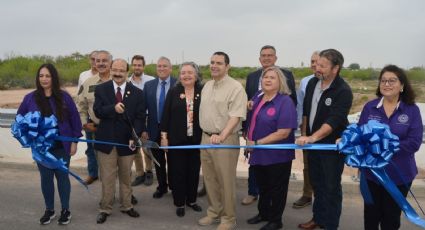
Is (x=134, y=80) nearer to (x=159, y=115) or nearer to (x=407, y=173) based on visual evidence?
(x=159, y=115)

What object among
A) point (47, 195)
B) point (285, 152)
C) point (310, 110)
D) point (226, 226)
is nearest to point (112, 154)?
point (47, 195)

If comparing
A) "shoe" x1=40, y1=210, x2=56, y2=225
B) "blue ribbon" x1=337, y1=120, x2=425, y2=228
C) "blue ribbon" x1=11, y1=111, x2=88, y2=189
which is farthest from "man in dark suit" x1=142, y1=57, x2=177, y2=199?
"blue ribbon" x1=337, y1=120, x2=425, y2=228

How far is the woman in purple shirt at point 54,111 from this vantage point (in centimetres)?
453

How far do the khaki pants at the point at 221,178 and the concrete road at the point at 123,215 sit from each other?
246mm

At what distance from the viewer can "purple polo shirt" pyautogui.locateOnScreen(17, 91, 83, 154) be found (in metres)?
4.56

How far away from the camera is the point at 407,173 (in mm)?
3584

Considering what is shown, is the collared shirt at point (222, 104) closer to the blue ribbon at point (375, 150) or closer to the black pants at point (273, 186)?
the black pants at point (273, 186)

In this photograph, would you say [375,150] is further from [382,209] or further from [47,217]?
[47,217]

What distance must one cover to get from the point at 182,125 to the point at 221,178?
0.80 m

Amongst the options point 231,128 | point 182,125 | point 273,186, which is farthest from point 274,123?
point 182,125

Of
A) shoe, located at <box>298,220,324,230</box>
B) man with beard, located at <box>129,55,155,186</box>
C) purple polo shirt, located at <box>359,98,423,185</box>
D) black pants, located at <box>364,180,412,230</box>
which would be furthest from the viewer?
man with beard, located at <box>129,55,155,186</box>

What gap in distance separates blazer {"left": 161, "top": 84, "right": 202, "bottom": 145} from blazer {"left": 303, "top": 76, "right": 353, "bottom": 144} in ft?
4.50

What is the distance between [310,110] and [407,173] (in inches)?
47.8

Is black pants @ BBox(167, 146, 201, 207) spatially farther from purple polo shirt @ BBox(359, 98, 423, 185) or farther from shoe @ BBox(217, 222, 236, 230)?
purple polo shirt @ BBox(359, 98, 423, 185)
